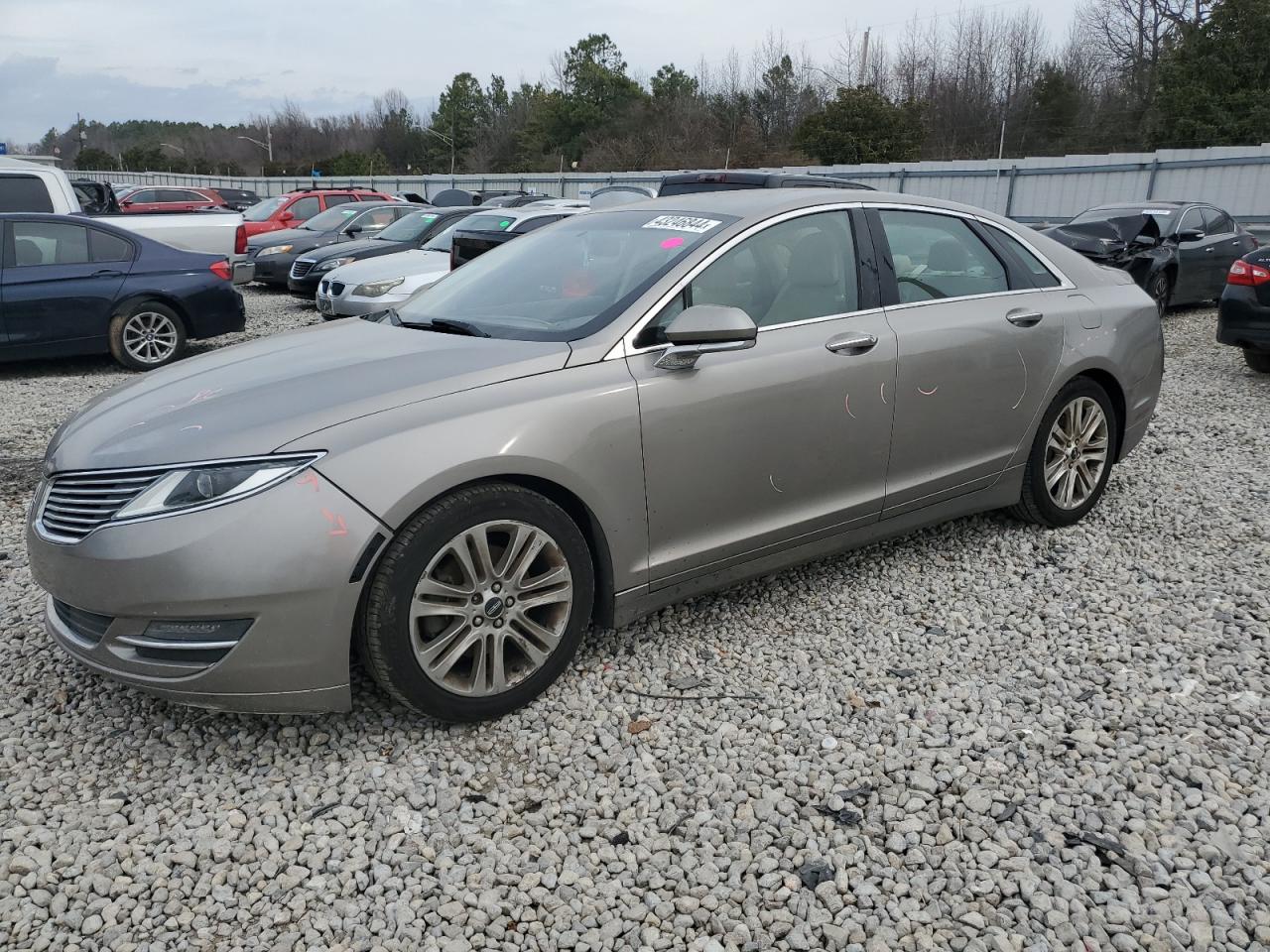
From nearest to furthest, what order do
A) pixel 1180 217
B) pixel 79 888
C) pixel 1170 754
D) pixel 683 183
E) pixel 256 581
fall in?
1. pixel 79 888
2. pixel 256 581
3. pixel 1170 754
4. pixel 683 183
5. pixel 1180 217

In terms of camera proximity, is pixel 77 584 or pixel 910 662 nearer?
pixel 77 584

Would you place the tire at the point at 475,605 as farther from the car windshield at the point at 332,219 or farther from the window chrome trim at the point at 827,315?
the car windshield at the point at 332,219

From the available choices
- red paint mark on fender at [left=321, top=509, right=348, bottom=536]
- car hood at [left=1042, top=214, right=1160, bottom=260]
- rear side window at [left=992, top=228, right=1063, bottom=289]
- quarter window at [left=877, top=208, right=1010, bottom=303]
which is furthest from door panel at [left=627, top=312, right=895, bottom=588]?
car hood at [left=1042, top=214, right=1160, bottom=260]

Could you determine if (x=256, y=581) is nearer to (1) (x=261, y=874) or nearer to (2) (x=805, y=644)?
(1) (x=261, y=874)

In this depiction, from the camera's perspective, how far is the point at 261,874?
2.52 m

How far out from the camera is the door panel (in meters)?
3.31

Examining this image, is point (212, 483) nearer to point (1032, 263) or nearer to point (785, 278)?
point (785, 278)

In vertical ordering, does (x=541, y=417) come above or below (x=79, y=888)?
above

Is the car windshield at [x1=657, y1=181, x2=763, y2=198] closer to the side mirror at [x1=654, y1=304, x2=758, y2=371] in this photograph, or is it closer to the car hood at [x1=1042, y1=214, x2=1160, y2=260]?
the side mirror at [x1=654, y1=304, x2=758, y2=371]

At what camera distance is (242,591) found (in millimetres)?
2633

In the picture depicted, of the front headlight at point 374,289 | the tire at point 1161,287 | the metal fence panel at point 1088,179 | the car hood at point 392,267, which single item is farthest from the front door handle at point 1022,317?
the metal fence panel at point 1088,179

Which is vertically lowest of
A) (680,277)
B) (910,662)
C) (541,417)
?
(910,662)

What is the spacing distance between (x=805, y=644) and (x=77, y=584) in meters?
2.40

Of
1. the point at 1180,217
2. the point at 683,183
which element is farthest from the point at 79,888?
the point at 1180,217
